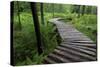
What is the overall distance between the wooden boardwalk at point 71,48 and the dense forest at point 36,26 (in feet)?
0.21

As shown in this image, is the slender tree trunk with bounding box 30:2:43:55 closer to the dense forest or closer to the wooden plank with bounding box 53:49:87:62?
the dense forest

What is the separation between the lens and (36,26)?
7.95 feet

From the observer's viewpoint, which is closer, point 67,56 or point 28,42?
point 28,42

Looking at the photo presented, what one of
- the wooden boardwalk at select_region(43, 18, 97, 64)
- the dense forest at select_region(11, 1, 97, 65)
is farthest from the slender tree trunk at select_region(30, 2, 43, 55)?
the wooden boardwalk at select_region(43, 18, 97, 64)

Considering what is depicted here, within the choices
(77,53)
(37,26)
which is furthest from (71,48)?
(37,26)

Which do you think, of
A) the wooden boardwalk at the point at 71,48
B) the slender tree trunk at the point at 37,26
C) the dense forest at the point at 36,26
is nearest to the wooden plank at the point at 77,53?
the wooden boardwalk at the point at 71,48

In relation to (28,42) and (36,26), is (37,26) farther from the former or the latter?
(28,42)

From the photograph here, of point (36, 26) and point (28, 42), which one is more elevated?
point (36, 26)

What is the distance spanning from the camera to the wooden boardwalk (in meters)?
2.49

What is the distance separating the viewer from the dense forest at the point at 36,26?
2.33m

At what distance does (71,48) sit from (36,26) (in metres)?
0.57

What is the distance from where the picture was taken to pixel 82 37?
8.61ft
